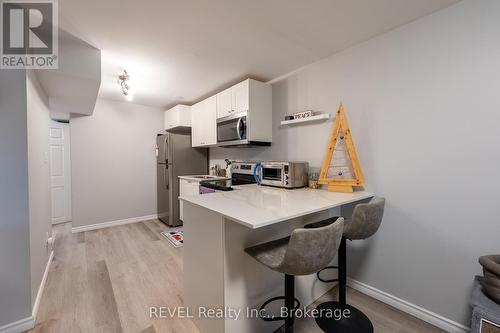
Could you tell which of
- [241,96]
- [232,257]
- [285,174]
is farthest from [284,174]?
[241,96]

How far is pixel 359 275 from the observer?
204cm

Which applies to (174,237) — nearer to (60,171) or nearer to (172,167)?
(172,167)

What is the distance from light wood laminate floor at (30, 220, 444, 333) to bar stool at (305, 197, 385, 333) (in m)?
0.09

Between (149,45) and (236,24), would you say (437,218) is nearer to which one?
(236,24)

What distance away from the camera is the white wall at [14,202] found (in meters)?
1.47

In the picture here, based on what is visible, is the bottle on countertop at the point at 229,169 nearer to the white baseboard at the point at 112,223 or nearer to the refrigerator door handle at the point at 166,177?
the refrigerator door handle at the point at 166,177

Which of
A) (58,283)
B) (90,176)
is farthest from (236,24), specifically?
(90,176)

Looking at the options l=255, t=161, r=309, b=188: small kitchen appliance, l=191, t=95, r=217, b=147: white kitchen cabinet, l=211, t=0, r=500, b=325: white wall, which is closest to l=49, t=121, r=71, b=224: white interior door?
l=191, t=95, r=217, b=147: white kitchen cabinet

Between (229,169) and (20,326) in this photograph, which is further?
(229,169)

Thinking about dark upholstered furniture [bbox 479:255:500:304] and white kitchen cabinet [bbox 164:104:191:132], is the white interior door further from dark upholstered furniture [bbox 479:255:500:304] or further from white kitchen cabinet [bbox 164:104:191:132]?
dark upholstered furniture [bbox 479:255:500:304]

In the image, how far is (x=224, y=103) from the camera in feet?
10.1

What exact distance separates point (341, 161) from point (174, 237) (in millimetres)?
2768

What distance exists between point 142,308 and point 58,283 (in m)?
1.11

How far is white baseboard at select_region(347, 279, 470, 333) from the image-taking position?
4.98 ft
